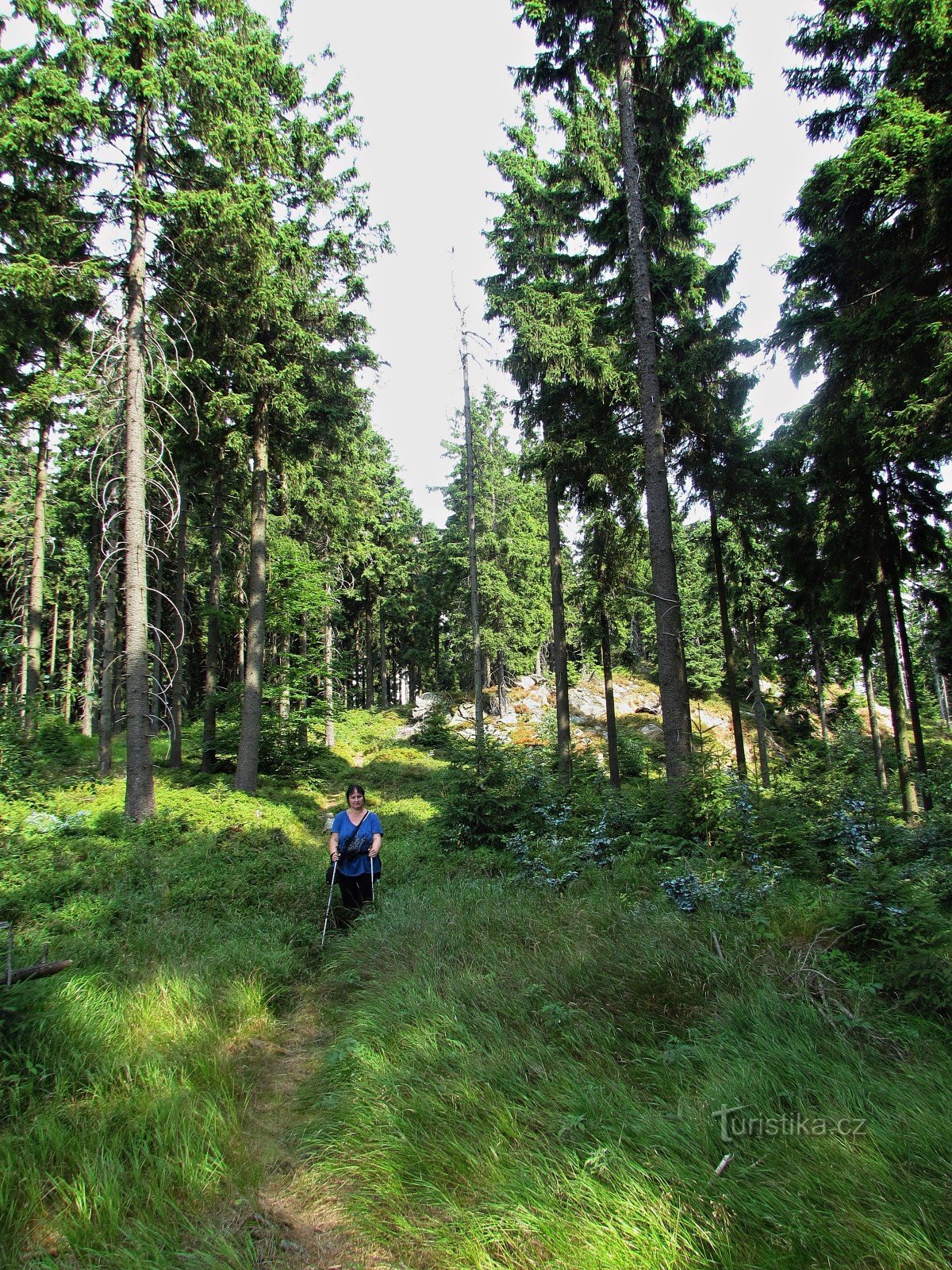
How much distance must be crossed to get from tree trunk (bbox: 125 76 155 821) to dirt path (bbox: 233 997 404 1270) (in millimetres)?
7643

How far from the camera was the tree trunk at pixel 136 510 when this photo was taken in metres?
10.5

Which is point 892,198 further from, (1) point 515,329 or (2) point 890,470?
→ (1) point 515,329

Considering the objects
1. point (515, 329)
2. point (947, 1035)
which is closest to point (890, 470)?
point (515, 329)

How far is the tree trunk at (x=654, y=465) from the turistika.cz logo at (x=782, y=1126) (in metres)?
6.62

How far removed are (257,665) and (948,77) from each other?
53.7ft

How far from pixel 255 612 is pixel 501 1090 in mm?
13363

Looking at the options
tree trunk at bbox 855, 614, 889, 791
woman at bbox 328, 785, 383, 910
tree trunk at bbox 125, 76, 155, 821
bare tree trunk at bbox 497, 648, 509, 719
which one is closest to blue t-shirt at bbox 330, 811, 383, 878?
woman at bbox 328, 785, 383, 910

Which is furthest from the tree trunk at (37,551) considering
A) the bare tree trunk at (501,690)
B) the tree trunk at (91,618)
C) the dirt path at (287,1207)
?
the bare tree trunk at (501,690)

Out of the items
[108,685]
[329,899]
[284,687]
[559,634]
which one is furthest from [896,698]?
[108,685]

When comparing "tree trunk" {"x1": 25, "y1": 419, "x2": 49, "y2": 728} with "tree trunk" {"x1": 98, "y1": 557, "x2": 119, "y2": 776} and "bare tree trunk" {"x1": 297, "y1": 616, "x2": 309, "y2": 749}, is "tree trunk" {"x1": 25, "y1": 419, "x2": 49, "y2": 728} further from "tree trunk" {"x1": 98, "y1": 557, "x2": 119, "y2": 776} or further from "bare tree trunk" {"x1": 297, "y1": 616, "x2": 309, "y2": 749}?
"bare tree trunk" {"x1": 297, "y1": 616, "x2": 309, "y2": 749}

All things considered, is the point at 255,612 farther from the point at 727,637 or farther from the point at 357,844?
the point at 727,637

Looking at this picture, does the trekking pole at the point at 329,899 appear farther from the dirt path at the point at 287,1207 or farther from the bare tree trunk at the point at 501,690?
the bare tree trunk at the point at 501,690

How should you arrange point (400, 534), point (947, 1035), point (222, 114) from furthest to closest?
point (400, 534), point (222, 114), point (947, 1035)

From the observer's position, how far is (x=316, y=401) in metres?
15.7
